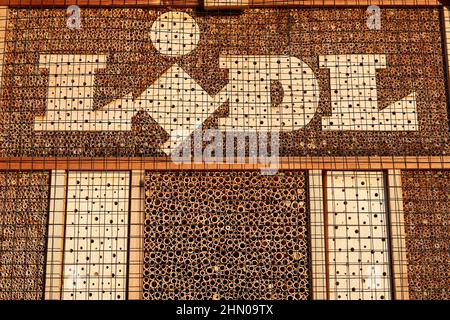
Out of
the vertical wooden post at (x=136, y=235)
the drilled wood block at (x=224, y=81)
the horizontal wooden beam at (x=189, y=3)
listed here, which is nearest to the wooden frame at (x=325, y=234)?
the drilled wood block at (x=224, y=81)

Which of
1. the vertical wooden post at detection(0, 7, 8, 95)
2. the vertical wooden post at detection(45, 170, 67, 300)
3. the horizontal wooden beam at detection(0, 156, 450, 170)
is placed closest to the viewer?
the vertical wooden post at detection(45, 170, 67, 300)

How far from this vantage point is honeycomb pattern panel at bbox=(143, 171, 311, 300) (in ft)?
15.6

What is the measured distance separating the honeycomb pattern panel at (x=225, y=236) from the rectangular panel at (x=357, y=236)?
0.19 metres

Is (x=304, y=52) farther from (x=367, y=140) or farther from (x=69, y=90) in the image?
(x=69, y=90)

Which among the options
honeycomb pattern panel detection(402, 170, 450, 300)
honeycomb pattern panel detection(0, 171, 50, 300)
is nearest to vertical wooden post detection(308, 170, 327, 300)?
honeycomb pattern panel detection(402, 170, 450, 300)

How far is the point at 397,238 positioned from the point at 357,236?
0.27 meters

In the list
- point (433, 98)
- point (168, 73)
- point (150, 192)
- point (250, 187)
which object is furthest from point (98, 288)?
point (433, 98)

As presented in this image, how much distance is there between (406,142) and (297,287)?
127 cm

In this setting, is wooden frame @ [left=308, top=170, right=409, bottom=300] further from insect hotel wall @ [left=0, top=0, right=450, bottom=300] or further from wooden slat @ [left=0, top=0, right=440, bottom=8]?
wooden slat @ [left=0, top=0, right=440, bottom=8]

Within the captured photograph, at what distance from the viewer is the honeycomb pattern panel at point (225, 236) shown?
4.75m

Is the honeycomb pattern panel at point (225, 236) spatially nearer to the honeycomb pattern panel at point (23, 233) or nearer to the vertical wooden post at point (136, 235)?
the vertical wooden post at point (136, 235)

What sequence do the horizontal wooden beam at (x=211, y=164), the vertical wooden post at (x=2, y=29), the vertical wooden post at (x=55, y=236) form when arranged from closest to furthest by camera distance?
the vertical wooden post at (x=55, y=236) → the horizontal wooden beam at (x=211, y=164) → the vertical wooden post at (x=2, y=29)

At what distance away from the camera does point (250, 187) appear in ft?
Answer: 16.1
